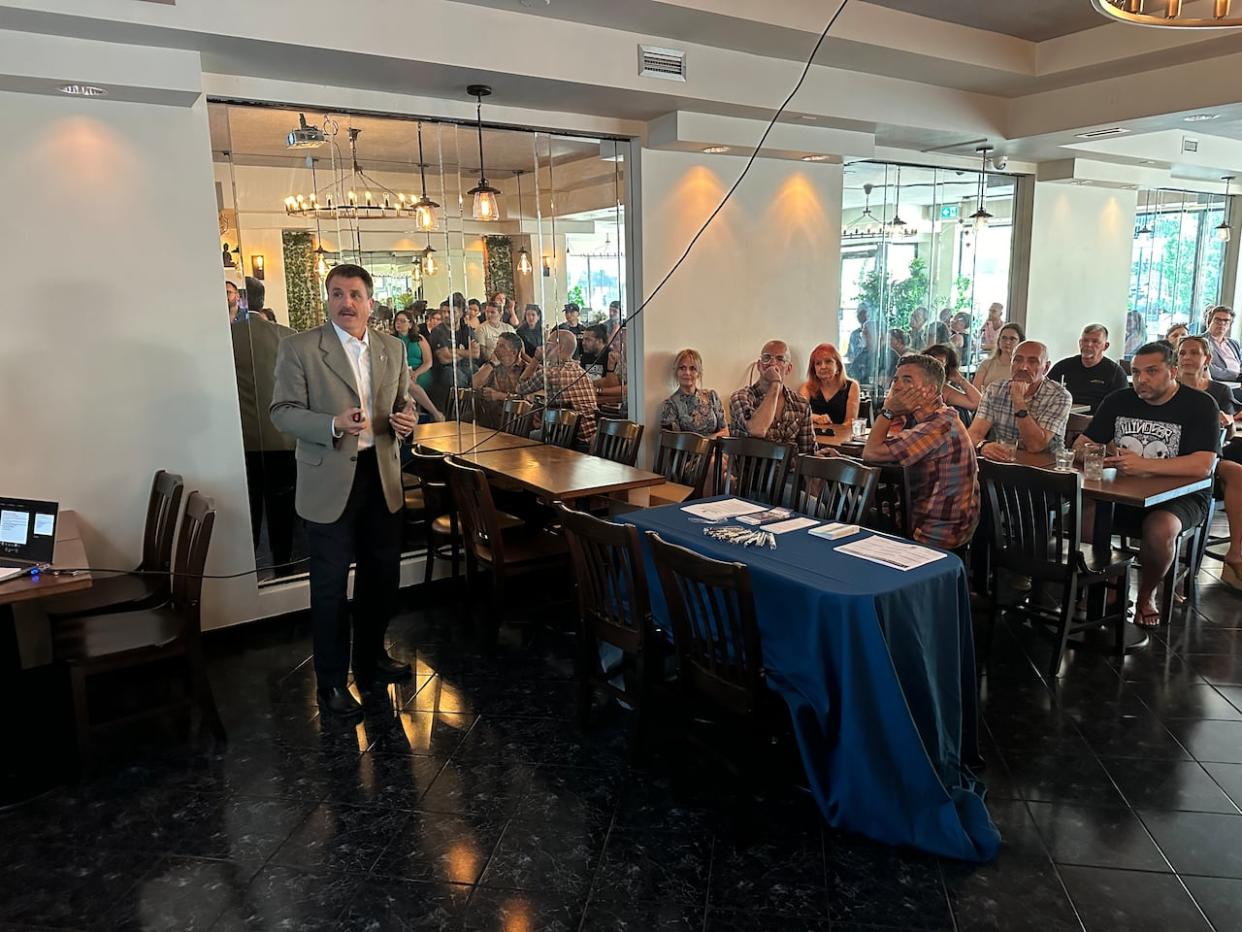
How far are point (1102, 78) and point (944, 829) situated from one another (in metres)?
5.11

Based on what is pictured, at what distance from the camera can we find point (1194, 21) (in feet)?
6.11

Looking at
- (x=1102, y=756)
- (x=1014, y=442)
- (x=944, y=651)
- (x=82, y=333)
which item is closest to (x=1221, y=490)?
(x=1014, y=442)

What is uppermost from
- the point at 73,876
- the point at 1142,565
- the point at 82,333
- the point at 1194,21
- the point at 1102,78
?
the point at 1102,78

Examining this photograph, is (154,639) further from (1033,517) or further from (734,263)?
(734,263)

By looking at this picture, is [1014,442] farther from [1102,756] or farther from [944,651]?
[944,651]

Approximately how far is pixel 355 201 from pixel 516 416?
4.95 ft

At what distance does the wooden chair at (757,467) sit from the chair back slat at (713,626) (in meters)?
1.37

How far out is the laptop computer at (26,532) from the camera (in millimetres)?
2719

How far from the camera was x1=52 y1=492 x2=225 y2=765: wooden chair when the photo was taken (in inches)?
110

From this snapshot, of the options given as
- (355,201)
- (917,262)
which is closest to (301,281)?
(355,201)

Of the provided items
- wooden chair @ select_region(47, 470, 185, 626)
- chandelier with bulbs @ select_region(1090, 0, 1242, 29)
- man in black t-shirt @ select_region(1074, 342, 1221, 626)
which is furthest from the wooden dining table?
man in black t-shirt @ select_region(1074, 342, 1221, 626)

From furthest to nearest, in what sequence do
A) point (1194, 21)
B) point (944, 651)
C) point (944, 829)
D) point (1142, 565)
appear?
1. point (1142, 565)
2. point (944, 651)
3. point (944, 829)
4. point (1194, 21)

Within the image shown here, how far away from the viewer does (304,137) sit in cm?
406

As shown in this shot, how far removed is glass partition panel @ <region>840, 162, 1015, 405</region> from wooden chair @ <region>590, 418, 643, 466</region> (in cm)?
282
